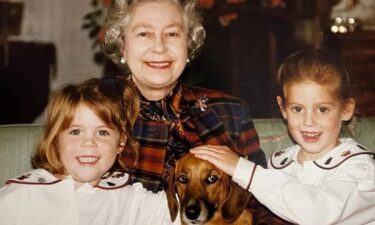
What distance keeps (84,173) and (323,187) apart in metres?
0.48

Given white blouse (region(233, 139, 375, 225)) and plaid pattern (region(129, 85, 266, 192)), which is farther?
plaid pattern (region(129, 85, 266, 192))

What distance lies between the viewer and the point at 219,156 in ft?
3.32

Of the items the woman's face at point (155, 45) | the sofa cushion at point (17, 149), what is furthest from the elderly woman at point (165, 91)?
the sofa cushion at point (17, 149)

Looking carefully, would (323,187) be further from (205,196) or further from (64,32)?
(64,32)

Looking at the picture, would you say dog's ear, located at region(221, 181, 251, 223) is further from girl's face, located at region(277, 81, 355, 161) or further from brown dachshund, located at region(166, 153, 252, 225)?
girl's face, located at region(277, 81, 355, 161)

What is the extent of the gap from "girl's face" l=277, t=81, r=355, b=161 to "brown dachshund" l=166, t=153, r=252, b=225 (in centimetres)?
17

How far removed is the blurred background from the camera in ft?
3.73

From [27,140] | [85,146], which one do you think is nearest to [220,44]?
[85,146]

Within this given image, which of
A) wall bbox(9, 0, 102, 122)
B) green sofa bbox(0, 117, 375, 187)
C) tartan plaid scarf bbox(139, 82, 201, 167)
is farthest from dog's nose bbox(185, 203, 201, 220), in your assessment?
wall bbox(9, 0, 102, 122)

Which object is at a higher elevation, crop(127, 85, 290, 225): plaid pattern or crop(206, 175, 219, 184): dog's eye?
crop(127, 85, 290, 225): plaid pattern

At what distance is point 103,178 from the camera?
1.05m

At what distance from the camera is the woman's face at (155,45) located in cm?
105

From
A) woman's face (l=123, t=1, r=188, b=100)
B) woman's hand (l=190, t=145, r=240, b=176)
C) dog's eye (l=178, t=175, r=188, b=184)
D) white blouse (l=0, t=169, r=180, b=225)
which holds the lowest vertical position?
white blouse (l=0, t=169, r=180, b=225)

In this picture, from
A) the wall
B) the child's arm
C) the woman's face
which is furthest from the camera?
the wall
